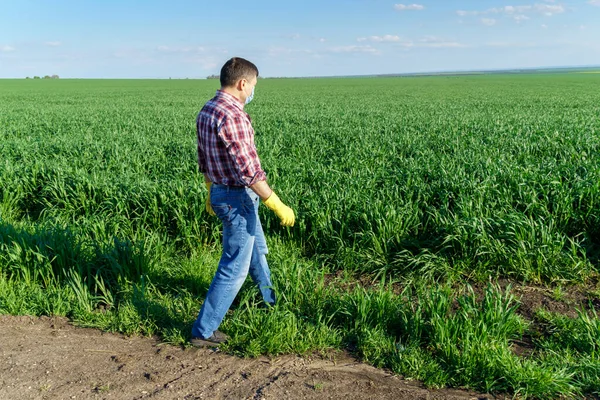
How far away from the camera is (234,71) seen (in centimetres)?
326

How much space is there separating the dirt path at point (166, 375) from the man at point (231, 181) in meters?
0.33

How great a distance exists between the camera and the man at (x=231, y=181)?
10.5 feet

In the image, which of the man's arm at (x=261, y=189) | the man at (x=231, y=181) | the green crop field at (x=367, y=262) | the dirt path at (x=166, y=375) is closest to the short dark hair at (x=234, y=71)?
the man at (x=231, y=181)

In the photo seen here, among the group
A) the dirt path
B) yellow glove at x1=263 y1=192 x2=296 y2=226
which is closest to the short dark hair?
yellow glove at x1=263 y1=192 x2=296 y2=226

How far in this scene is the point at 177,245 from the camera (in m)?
5.80

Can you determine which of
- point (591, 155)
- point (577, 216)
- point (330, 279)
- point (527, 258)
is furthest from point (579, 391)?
point (591, 155)

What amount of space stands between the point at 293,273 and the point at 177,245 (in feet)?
6.69

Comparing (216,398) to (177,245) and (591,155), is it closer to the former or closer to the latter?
(177,245)

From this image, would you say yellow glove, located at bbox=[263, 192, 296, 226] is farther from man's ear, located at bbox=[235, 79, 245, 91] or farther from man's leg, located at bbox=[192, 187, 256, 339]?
man's ear, located at bbox=[235, 79, 245, 91]

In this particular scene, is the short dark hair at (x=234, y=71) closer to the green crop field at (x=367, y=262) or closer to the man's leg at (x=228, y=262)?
the man's leg at (x=228, y=262)

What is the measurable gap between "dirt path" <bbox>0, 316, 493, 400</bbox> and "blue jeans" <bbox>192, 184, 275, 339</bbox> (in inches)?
10.5

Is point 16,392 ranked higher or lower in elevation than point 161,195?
lower

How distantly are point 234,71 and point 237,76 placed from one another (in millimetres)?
39

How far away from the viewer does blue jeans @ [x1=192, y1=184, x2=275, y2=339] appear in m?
3.44
